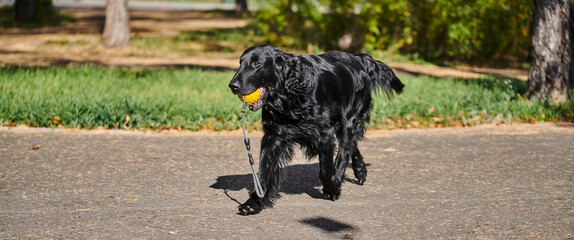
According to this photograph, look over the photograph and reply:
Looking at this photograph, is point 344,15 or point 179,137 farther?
point 344,15

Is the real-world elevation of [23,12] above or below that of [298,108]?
below

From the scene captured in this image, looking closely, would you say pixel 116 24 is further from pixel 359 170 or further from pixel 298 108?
pixel 298 108

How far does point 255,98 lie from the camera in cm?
491

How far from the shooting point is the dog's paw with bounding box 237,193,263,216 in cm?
503

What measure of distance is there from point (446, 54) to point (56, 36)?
40.2 ft

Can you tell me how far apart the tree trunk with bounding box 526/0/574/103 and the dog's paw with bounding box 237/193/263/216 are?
6.41 meters

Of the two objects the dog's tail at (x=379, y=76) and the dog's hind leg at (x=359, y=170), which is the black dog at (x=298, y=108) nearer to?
the dog's hind leg at (x=359, y=170)

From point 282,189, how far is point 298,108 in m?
1.01

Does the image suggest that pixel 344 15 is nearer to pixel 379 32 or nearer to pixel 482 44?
pixel 379 32

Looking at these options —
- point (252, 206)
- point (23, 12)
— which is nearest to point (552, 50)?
point (252, 206)

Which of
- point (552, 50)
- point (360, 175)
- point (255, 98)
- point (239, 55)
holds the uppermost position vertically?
point (552, 50)

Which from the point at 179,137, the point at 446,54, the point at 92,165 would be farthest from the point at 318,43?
the point at 92,165

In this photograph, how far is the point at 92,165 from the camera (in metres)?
6.67

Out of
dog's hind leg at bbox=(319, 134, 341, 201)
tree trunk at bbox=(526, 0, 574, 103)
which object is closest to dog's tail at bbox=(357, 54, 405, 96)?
dog's hind leg at bbox=(319, 134, 341, 201)
